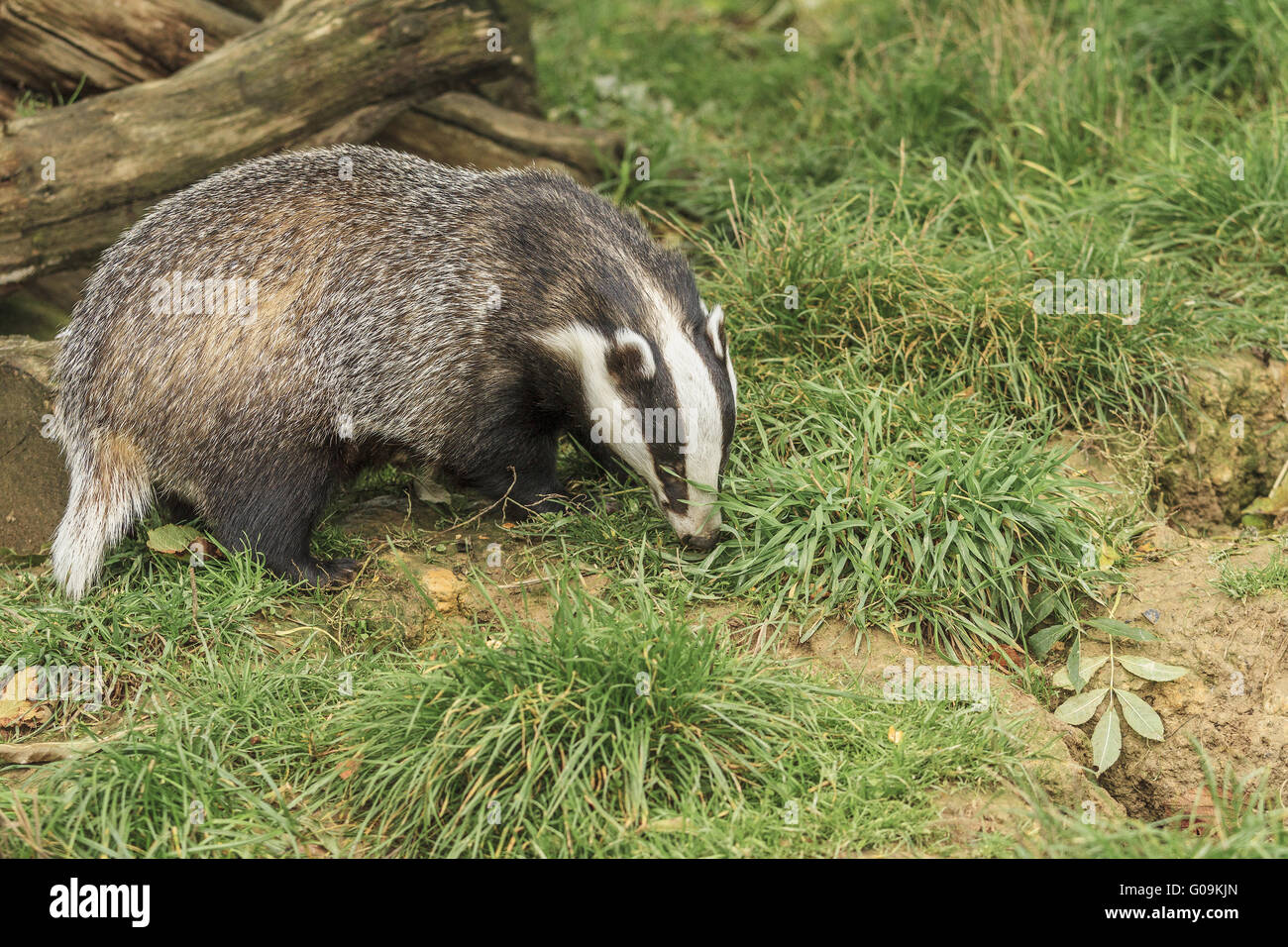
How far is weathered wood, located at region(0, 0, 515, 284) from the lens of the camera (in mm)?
5816

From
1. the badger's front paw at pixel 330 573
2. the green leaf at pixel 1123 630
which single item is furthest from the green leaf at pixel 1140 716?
the badger's front paw at pixel 330 573

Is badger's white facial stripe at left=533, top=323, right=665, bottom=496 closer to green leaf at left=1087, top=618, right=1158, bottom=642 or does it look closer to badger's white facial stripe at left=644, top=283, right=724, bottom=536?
badger's white facial stripe at left=644, top=283, right=724, bottom=536

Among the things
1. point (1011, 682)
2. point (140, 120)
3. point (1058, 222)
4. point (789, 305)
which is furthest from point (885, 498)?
point (140, 120)

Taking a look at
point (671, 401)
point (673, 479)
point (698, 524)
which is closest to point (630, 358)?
point (671, 401)

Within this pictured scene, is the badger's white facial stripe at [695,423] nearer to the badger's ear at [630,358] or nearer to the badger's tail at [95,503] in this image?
the badger's ear at [630,358]

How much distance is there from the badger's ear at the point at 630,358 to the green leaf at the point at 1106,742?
6.76ft

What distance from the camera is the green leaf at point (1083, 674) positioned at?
4.69 m

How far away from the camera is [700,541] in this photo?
4906 mm

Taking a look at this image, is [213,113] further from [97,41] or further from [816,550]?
[816,550]

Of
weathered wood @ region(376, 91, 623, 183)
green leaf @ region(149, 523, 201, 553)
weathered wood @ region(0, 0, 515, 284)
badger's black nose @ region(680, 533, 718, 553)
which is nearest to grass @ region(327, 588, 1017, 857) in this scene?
badger's black nose @ region(680, 533, 718, 553)

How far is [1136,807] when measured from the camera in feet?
14.7

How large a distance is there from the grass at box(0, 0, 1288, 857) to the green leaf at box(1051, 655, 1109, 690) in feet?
Answer: 0.52

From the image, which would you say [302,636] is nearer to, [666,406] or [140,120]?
[666,406]

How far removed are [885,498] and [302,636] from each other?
2314mm
